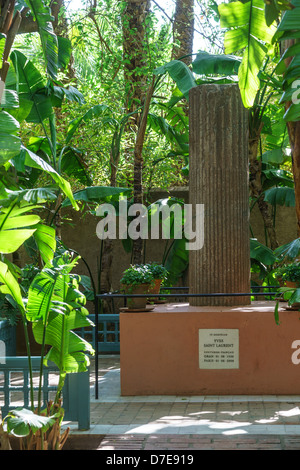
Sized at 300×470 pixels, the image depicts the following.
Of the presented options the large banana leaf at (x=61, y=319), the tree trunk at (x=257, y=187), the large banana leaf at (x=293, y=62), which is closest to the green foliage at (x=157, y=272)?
the tree trunk at (x=257, y=187)

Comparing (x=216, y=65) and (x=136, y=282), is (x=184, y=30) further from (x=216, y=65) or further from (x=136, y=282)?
(x=136, y=282)

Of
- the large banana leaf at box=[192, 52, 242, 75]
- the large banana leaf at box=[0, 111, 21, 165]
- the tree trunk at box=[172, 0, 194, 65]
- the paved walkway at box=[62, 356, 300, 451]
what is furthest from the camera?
the tree trunk at box=[172, 0, 194, 65]

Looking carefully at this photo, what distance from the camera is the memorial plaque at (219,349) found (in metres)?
7.43

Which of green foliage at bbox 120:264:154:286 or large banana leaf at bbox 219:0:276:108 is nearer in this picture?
large banana leaf at bbox 219:0:276:108

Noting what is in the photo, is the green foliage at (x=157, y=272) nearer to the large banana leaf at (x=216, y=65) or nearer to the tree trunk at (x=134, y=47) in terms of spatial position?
the large banana leaf at (x=216, y=65)

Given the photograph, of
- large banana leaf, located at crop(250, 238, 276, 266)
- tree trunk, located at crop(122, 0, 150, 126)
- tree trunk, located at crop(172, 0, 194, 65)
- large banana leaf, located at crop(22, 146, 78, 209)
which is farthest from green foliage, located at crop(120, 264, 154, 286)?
tree trunk, located at crop(172, 0, 194, 65)

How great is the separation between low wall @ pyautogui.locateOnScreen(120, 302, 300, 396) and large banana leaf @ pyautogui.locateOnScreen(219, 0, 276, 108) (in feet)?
8.79

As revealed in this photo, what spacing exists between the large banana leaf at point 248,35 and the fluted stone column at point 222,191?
6.84 feet

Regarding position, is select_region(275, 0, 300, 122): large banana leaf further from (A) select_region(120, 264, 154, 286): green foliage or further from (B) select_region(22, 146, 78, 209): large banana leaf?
(A) select_region(120, 264, 154, 286): green foliage

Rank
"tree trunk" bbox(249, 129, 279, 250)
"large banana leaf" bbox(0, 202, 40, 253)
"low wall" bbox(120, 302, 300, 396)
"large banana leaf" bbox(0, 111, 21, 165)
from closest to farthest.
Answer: "large banana leaf" bbox(0, 202, 40, 253) → "large banana leaf" bbox(0, 111, 21, 165) → "low wall" bbox(120, 302, 300, 396) → "tree trunk" bbox(249, 129, 279, 250)

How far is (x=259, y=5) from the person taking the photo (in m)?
5.64

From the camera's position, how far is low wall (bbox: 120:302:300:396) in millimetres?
7402

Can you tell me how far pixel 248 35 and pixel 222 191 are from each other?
253 centimetres
